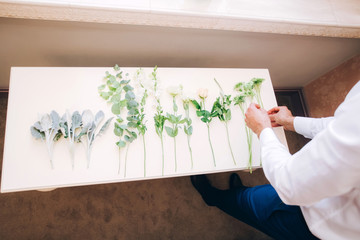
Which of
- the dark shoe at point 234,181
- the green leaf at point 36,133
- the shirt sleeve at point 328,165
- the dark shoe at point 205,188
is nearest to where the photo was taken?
the shirt sleeve at point 328,165

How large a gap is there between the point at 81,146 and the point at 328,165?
0.90 m

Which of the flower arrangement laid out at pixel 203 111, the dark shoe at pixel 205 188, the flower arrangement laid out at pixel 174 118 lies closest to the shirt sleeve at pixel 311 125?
the flower arrangement laid out at pixel 203 111

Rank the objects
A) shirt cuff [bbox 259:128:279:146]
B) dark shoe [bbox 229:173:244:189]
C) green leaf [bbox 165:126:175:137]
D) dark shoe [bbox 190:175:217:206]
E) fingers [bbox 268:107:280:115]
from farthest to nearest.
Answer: dark shoe [bbox 229:173:244:189] < dark shoe [bbox 190:175:217:206] < fingers [bbox 268:107:280:115] < green leaf [bbox 165:126:175:137] < shirt cuff [bbox 259:128:279:146]

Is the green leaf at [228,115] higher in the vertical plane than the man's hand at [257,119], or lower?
higher

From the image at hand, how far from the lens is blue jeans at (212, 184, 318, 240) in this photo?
801mm

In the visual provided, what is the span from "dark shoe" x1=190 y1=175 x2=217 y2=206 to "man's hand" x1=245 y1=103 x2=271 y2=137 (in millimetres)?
698

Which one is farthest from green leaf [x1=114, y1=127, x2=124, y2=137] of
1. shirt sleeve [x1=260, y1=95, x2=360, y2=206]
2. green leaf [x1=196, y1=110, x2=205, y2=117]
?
shirt sleeve [x1=260, y1=95, x2=360, y2=206]

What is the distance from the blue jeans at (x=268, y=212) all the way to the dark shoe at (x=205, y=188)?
216mm

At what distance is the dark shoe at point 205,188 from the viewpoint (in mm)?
1415

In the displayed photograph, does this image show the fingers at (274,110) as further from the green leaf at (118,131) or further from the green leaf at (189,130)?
the green leaf at (118,131)

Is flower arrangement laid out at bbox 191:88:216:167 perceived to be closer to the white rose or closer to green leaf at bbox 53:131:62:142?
the white rose

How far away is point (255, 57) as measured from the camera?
4.96ft

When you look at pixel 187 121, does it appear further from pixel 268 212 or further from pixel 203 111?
pixel 268 212

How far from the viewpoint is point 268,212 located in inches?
35.3
